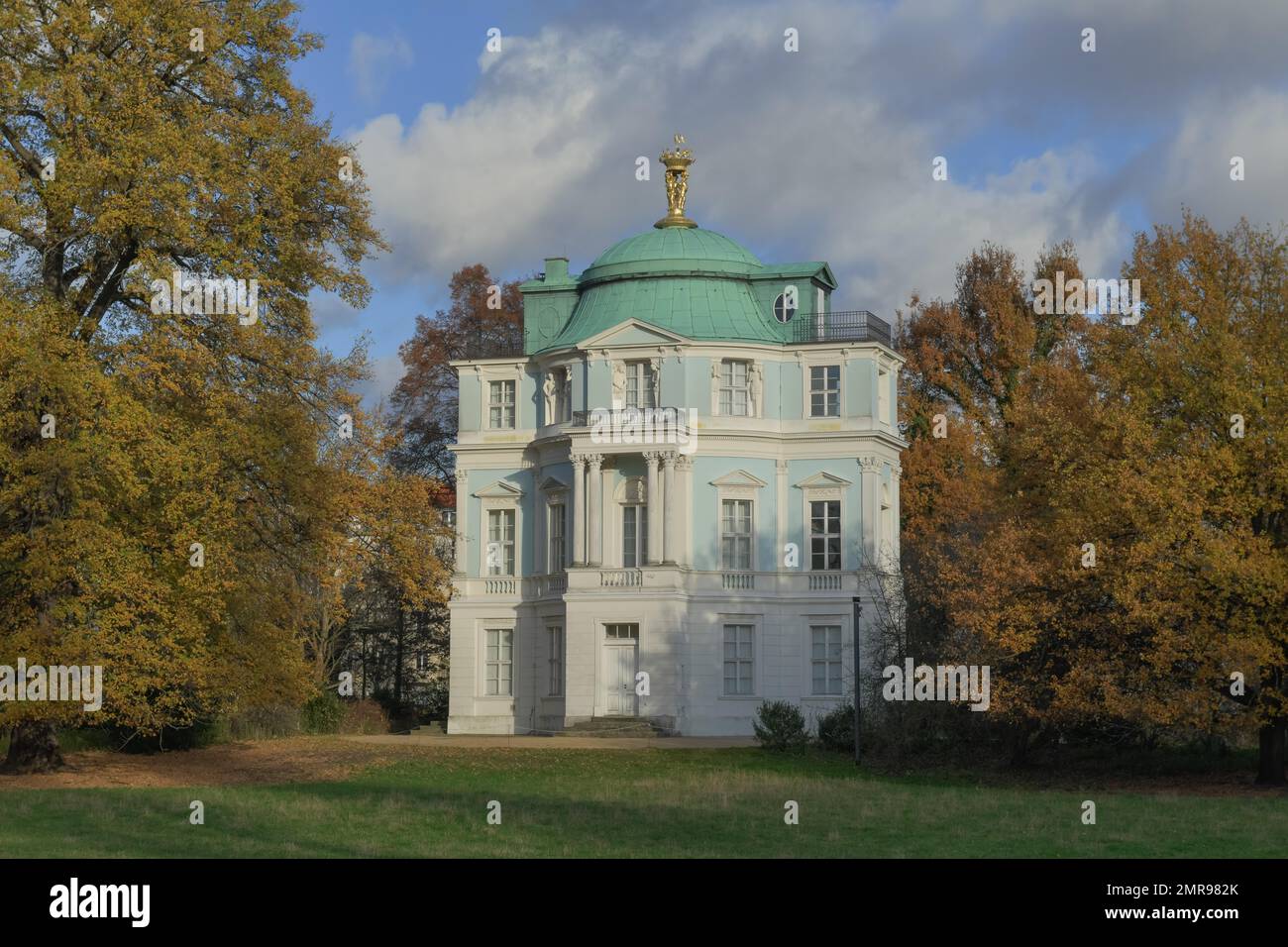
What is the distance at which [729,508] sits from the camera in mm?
48062

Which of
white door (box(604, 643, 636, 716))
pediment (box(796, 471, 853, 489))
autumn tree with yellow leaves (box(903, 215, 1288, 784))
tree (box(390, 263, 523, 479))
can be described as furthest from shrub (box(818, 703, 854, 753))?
tree (box(390, 263, 523, 479))

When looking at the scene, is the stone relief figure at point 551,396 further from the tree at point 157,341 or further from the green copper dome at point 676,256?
the tree at point 157,341

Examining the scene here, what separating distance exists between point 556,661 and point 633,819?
2718cm

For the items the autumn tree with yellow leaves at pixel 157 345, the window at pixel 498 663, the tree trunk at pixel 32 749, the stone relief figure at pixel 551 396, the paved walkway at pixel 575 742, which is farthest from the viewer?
the window at pixel 498 663

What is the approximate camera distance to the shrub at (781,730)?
37.5 metres

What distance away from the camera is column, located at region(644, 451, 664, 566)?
1834 inches

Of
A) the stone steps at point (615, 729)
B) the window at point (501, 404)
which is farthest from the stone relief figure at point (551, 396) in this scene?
the stone steps at point (615, 729)

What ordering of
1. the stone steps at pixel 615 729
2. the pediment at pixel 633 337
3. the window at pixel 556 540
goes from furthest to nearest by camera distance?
the window at pixel 556 540 < the pediment at pixel 633 337 < the stone steps at pixel 615 729

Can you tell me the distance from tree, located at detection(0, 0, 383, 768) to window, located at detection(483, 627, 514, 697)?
18935mm

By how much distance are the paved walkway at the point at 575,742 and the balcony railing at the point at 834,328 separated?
39.1ft

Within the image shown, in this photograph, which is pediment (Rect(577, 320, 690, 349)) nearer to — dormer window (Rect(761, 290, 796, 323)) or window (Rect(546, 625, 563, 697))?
dormer window (Rect(761, 290, 796, 323))
